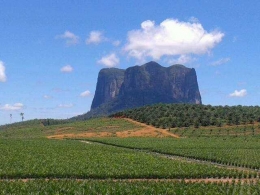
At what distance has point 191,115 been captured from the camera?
148m

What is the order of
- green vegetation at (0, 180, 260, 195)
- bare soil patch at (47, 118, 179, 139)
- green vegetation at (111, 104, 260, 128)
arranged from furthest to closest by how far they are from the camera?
green vegetation at (111, 104, 260, 128), bare soil patch at (47, 118, 179, 139), green vegetation at (0, 180, 260, 195)

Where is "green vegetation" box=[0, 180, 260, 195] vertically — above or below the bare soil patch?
below

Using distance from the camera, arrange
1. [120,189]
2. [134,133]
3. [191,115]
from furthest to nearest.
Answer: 1. [191,115]
2. [134,133]
3. [120,189]

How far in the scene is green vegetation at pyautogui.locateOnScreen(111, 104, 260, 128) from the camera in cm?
13588

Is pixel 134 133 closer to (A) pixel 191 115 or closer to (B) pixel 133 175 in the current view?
(A) pixel 191 115

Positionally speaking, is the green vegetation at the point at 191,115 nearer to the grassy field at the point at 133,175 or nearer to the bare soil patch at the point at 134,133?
the bare soil patch at the point at 134,133

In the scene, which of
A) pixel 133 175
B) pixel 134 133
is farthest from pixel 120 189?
pixel 134 133

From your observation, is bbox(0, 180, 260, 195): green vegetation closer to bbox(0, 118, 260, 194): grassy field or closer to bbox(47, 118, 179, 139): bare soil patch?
bbox(0, 118, 260, 194): grassy field

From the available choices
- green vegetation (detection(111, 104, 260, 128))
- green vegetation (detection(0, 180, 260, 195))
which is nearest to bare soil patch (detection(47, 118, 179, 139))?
green vegetation (detection(111, 104, 260, 128))

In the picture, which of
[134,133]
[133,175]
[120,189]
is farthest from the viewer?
[134,133]

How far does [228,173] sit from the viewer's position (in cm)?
4444

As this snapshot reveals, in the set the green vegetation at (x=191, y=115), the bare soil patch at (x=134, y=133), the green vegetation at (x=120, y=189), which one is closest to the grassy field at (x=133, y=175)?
the green vegetation at (x=120, y=189)

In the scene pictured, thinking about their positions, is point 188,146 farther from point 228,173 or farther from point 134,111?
point 134,111

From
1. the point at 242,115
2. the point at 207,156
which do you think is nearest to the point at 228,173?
the point at 207,156
